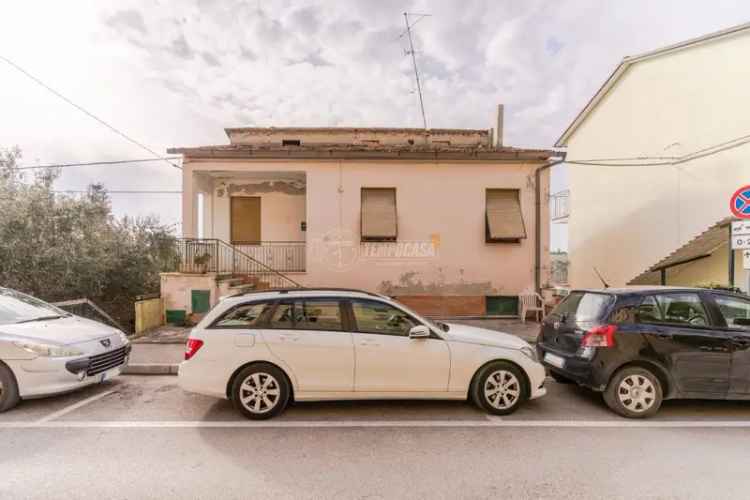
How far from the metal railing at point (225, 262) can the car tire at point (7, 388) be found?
16.5 feet

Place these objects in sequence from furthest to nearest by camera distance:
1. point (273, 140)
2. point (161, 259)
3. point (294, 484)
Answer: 1. point (273, 140)
2. point (161, 259)
3. point (294, 484)

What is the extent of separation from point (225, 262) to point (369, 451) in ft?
29.8

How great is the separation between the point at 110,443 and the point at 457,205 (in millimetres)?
9294

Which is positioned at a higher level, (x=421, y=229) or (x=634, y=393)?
(x=421, y=229)

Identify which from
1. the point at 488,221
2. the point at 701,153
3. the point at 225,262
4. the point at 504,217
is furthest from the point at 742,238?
the point at 225,262

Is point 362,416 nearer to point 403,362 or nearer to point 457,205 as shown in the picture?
point 403,362

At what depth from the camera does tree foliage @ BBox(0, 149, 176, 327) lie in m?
7.75

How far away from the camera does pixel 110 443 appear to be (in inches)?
136

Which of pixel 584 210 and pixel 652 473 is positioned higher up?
pixel 584 210

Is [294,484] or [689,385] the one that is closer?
[294,484]

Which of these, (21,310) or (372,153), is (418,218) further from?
(21,310)

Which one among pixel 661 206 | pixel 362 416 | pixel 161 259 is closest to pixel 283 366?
pixel 362 416

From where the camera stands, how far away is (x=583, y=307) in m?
4.65

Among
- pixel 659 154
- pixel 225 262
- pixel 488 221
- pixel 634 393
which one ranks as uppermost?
pixel 659 154
